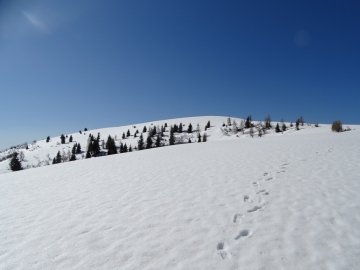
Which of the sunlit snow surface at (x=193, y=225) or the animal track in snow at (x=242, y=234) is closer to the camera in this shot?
the sunlit snow surface at (x=193, y=225)

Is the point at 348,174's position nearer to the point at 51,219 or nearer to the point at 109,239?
the point at 109,239

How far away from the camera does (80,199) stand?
645 centimetres

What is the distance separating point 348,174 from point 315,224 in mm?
5496

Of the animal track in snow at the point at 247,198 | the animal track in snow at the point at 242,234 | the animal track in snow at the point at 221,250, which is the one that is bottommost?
the animal track in snow at the point at 221,250

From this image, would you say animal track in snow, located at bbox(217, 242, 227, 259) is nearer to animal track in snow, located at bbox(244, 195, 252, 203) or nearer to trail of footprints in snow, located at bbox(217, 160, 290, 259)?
trail of footprints in snow, located at bbox(217, 160, 290, 259)

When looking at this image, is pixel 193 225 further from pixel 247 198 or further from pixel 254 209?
pixel 247 198

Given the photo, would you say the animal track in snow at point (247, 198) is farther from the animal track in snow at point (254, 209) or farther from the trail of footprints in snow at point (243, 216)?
the animal track in snow at point (254, 209)

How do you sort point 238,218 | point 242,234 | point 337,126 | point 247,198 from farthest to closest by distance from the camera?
point 337,126 → point 247,198 → point 238,218 → point 242,234

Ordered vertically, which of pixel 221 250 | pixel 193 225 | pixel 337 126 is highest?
pixel 337 126

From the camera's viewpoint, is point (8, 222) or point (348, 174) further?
→ point (348, 174)

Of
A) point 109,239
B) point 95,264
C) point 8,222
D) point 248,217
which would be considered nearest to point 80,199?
point 8,222

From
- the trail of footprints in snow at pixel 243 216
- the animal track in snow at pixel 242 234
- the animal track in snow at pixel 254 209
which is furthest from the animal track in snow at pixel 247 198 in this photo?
the animal track in snow at pixel 242 234

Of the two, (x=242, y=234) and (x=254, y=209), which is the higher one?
(x=254, y=209)

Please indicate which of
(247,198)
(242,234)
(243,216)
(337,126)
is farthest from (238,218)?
(337,126)
